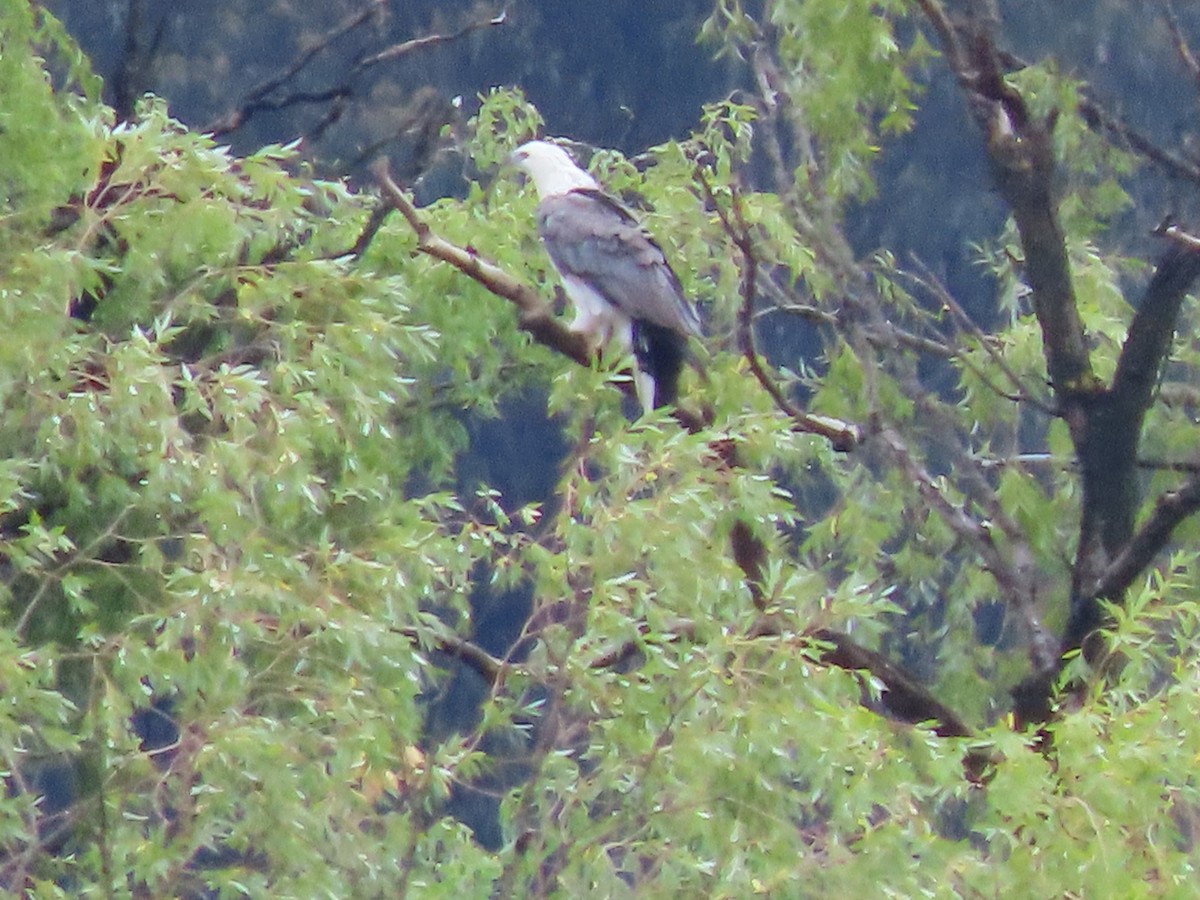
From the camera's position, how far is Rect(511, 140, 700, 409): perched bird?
251 inches

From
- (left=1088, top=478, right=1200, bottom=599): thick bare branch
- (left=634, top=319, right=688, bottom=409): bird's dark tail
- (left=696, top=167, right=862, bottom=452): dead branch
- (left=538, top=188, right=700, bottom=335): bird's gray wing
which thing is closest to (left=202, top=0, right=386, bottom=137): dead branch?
(left=538, top=188, right=700, bottom=335): bird's gray wing

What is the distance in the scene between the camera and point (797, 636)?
13.0 feet

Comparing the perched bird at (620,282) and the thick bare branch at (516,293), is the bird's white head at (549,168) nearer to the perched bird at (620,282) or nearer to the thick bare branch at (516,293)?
the perched bird at (620,282)

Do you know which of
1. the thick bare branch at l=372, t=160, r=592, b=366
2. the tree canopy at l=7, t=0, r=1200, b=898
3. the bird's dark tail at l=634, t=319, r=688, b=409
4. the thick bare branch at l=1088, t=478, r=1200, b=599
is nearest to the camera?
the tree canopy at l=7, t=0, r=1200, b=898

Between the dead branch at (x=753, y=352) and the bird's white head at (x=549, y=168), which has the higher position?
the dead branch at (x=753, y=352)

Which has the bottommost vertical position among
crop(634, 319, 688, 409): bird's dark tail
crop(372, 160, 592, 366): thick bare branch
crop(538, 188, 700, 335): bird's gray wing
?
crop(634, 319, 688, 409): bird's dark tail

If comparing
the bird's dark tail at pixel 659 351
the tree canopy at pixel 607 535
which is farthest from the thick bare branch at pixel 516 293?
the bird's dark tail at pixel 659 351

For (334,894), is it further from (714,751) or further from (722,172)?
(722,172)

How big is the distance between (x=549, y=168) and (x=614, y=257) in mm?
782

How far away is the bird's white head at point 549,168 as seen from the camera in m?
7.16

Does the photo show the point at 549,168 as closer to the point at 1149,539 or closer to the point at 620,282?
the point at 620,282

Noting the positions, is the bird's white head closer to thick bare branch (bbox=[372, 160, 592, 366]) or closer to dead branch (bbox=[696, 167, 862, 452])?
thick bare branch (bbox=[372, 160, 592, 366])

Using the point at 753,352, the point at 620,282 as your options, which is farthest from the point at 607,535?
the point at 620,282

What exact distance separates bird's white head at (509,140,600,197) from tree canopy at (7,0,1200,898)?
162 millimetres
